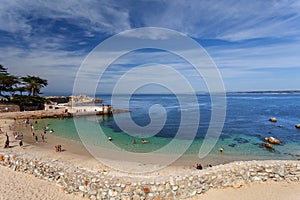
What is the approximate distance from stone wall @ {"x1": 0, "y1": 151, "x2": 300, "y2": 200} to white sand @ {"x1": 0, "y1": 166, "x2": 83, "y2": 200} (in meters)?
0.24

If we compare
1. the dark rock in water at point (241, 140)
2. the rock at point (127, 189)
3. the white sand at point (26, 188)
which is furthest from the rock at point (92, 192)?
the dark rock in water at point (241, 140)

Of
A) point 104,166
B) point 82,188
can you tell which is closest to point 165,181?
point 82,188

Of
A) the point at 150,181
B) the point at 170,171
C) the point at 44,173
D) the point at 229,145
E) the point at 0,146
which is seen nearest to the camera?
the point at 150,181

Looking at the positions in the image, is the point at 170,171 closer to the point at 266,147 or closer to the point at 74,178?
the point at 74,178

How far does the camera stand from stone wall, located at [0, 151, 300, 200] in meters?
7.20

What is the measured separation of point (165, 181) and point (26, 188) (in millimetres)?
5877

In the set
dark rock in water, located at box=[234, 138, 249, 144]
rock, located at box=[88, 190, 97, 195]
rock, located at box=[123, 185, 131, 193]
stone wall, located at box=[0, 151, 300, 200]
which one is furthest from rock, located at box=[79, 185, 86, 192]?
dark rock in water, located at box=[234, 138, 249, 144]

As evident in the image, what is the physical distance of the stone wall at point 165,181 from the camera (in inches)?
283

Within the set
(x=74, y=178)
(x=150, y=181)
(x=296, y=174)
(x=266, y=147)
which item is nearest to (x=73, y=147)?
(x=74, y=178)

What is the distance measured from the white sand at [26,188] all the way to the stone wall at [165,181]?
9.5 inches

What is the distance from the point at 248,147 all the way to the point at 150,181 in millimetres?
14803

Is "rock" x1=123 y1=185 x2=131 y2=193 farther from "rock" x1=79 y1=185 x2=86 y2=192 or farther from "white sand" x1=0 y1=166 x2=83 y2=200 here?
"white sand" x1=0 y1=166 x2=83 y2=200

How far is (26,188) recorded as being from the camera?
803 cm

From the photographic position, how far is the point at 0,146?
52.9ft
